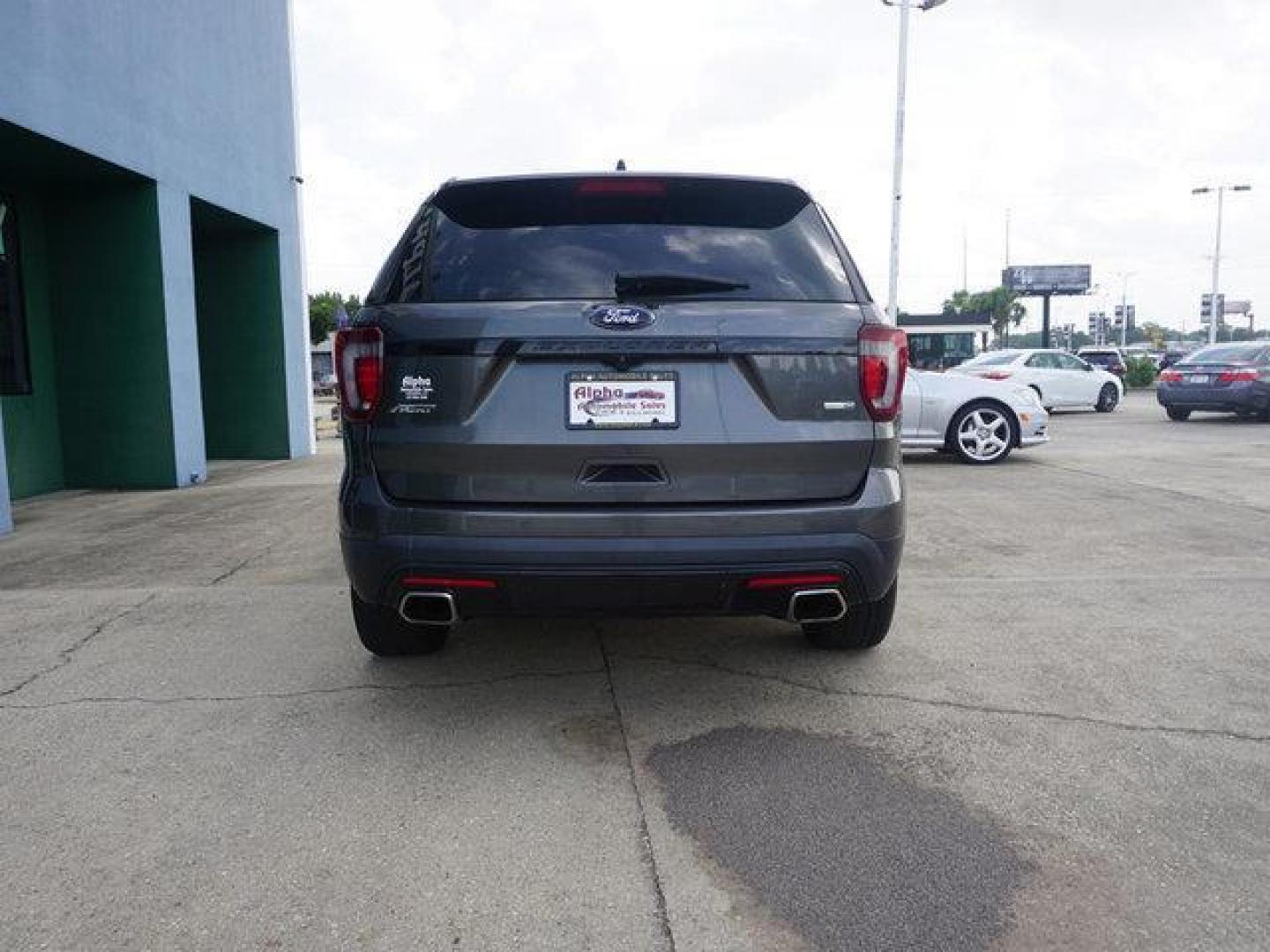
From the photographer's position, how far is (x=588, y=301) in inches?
118

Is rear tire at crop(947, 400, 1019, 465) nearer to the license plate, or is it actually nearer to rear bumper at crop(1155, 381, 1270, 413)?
rear bumper at crop(1155, 381, 1270, 413)

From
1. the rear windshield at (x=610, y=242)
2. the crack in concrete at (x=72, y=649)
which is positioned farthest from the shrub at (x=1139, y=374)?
the crack in concrete at (x=72, y=649)

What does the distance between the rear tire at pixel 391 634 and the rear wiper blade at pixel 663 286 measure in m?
1.57

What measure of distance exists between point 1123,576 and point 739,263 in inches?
142

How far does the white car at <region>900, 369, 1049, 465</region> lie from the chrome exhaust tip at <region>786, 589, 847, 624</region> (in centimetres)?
830

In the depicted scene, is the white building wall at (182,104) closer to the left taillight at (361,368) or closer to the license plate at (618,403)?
the left taillight at (361,368)

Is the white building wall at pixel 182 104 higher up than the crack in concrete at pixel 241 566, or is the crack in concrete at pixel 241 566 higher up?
the white building wall at pixel 182 104

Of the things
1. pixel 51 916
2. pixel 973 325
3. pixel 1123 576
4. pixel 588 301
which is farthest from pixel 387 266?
pixel 973 325

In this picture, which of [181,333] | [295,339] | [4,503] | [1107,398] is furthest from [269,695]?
[1107,398]

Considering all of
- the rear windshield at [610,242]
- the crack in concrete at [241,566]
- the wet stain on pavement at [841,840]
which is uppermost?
the rear windshield at [610,242]

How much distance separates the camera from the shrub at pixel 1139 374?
33.8m

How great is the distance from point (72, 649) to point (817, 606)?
3.39 meters

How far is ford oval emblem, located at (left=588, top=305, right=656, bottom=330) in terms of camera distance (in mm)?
2932

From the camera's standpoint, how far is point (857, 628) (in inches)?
156
